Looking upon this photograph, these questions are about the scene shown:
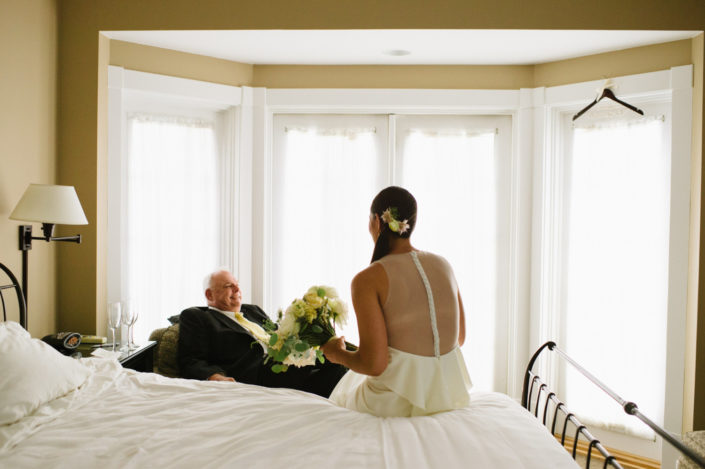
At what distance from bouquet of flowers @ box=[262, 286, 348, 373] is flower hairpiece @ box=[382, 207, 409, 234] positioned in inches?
14.7

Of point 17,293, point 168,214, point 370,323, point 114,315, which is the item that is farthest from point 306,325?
point 168,214

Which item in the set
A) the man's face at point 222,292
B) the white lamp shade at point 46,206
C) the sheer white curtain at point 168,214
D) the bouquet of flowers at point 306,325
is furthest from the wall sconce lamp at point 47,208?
the bouquet of flowers at point 306,325

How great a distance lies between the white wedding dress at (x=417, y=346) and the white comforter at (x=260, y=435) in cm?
9

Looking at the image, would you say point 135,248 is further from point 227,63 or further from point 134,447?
point 134,447

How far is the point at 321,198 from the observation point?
4121 mm

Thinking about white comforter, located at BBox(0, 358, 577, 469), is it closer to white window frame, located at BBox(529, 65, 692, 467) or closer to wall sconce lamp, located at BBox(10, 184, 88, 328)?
wall sconce lamp, located at BBox(10, 184, 88, 328)

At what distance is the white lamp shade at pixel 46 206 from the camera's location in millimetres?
2576

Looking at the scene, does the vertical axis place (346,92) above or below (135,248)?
above

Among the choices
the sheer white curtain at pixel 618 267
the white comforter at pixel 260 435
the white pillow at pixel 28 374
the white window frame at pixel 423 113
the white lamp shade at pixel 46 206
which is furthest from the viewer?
the white window frame at pixel 423 113

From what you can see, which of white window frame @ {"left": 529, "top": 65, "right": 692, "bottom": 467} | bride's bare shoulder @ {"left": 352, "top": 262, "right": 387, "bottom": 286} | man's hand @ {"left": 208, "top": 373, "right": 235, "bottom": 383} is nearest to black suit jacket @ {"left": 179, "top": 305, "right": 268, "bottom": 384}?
man's hand @ {"left": 208, "top": 373, "right": 235, "bottom": 383}

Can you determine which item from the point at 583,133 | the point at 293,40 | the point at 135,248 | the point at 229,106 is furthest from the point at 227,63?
the point at 583,133

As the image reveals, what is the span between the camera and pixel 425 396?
5.94 feet

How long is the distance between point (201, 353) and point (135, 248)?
133cm

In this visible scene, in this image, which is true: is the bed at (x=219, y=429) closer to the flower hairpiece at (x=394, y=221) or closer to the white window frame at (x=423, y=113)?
the flower hairpiece at (x=394, y=221)
